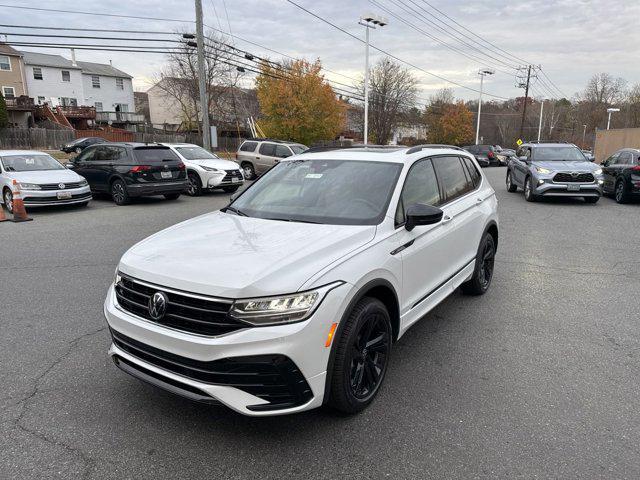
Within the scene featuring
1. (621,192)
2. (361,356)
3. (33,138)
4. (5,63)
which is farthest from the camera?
(5,63)

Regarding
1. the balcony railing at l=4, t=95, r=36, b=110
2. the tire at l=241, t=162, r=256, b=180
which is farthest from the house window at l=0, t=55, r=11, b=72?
the tire at l=241, t=162, r=256, b=180

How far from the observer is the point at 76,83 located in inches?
2219

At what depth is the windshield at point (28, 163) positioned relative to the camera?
1204 centimetres

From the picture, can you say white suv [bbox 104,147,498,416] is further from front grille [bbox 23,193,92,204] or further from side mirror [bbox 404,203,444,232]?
front grille [bbox 23,193,92,204]

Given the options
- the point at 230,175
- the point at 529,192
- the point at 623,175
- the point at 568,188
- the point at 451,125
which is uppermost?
the point at 451,125

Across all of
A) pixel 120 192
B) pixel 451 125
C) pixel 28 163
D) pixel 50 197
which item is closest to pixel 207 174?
pixel 120 192

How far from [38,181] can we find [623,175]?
16.3 meters

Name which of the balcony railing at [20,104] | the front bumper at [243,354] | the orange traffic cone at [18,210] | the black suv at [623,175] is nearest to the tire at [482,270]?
the front bumper at [243,354]

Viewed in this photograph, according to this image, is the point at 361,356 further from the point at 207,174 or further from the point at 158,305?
the point at 207,174

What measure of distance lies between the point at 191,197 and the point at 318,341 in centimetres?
1367

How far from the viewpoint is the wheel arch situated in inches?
107

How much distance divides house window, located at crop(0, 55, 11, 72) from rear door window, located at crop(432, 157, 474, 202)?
59912 mm

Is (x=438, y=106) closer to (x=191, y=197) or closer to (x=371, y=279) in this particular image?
(x=191, y=197)

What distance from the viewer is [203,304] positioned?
2.58 m
